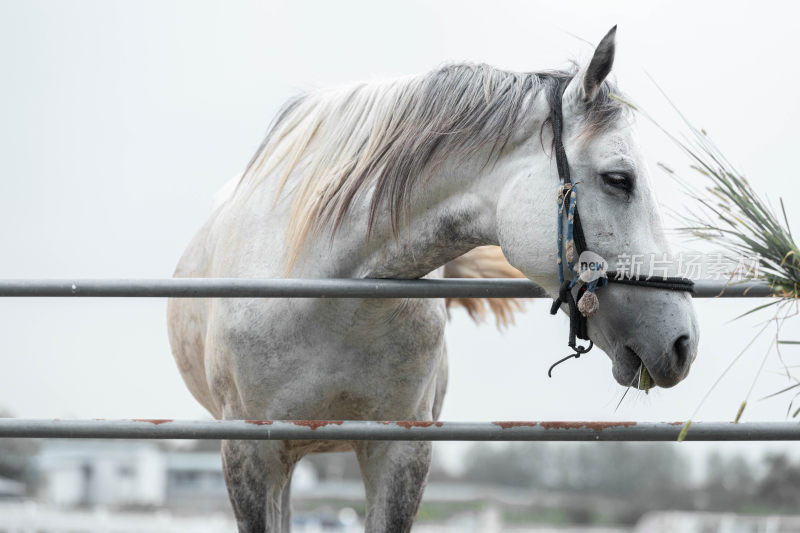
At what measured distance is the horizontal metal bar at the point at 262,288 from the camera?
2262 millimetres

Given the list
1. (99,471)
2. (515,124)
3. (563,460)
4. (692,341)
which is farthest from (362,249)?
(563,460)

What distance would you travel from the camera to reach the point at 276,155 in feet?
10.6

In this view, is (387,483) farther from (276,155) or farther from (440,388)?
(276,155)

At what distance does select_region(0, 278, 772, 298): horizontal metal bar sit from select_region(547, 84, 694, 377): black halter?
6 cm

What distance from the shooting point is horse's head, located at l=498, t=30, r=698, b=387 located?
7.45 feet

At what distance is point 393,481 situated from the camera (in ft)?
9.78

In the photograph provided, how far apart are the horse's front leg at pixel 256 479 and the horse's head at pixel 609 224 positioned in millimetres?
1116

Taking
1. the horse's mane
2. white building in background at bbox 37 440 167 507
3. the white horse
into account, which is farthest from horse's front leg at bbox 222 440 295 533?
white building in background at bbox 37 440 167 507

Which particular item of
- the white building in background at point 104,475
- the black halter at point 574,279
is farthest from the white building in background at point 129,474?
the black halter at point 574,279

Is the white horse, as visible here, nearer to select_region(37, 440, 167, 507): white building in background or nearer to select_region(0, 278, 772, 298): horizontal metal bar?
select_region(0, 278, 772, 298): horizontal metal bar

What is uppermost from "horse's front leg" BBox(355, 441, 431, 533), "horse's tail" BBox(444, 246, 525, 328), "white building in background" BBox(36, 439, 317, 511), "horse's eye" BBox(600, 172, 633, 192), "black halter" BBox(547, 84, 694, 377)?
"horse's eye" BBox(600, 172, 633, 192)

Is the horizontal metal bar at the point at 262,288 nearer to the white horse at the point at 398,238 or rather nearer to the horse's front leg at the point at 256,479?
the white horse at the point at 398,238

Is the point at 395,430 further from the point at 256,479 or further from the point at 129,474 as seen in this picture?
the point at 129,474

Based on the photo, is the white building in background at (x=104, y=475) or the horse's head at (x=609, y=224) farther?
the white building in background at (x=104, y=475)
